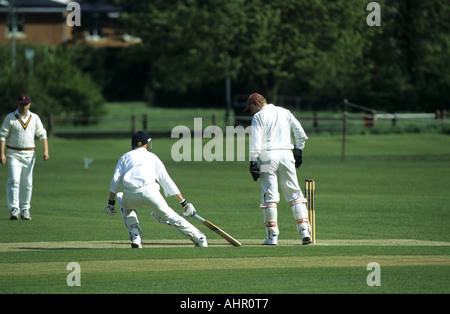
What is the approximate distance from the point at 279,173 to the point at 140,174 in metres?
2.04

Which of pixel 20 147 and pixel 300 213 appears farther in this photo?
pixel 20 147

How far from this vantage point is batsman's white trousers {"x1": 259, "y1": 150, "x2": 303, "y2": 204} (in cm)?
1208

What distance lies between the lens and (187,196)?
20969mm

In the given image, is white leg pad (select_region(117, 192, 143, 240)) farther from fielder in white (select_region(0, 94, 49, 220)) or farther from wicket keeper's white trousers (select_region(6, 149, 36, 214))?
wicket keeper's white trousers (select_region(6, 149, 36, 214))

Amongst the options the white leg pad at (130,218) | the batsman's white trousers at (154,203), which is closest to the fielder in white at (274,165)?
the batsman's white trousers at (154,203)

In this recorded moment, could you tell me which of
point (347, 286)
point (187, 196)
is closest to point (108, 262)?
point (347, 286)

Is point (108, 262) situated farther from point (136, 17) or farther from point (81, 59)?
point (81, 59)

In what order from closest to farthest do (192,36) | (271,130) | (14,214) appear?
(271,130), (14,214), (192,36)

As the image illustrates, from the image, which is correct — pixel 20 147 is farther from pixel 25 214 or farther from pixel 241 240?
pixel 241 240

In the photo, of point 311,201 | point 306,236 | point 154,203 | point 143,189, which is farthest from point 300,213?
point 143,189

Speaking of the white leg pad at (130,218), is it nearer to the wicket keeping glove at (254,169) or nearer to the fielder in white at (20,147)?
the wicket keeping glove at (254,169)

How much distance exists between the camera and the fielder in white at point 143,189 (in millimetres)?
11422

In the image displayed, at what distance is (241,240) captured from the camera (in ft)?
43.0
